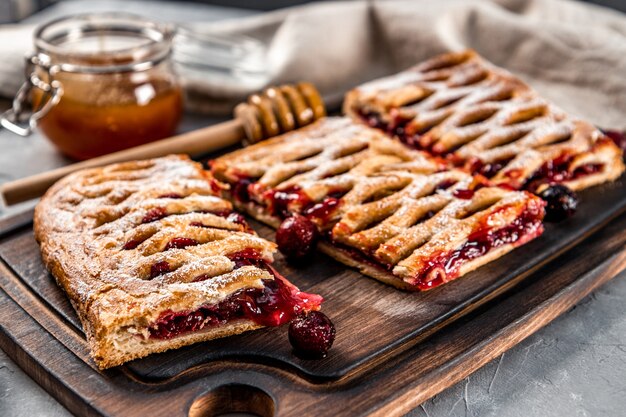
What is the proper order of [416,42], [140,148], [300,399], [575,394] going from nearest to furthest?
[300,399] → [575,394] → [140,148] → [416,42]

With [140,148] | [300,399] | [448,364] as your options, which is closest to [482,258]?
[448,364]

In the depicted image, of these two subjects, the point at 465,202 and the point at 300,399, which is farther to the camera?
the point at 465,202

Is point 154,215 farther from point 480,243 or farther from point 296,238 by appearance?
point 480,243

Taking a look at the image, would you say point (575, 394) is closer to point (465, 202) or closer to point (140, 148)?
point (465, 202)

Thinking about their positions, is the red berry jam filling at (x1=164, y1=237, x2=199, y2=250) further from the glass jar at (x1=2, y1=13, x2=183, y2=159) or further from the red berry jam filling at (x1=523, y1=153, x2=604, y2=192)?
the red berry jam filling at (x1=523, y1=153, x2=604, y2=192)

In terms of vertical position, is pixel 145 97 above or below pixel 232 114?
above

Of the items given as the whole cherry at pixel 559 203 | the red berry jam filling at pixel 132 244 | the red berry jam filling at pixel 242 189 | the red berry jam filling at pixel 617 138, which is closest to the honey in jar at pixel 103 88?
the red berry jam filling at pixel 242 189
